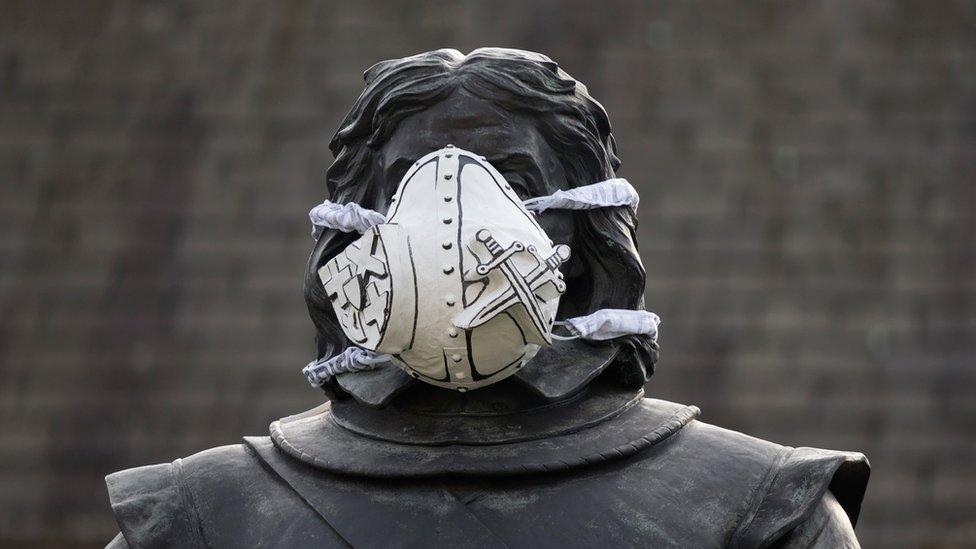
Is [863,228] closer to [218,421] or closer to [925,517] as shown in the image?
→ [925,517]

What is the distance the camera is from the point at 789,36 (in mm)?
9938

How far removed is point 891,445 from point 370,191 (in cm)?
571

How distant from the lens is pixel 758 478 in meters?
4.13

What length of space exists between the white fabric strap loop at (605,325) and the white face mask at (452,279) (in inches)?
6.4

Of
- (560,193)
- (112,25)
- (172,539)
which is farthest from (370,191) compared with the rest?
(112,25)

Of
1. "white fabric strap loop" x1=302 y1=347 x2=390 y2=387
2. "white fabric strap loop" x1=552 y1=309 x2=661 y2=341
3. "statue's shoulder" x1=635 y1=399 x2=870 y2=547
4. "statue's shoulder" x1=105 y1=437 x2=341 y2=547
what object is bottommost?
"statue's shoulder" x1=105 y1=437 x2=341 y2=547

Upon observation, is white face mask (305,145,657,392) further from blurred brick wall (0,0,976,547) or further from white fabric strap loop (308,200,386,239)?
blurred brick wall (0,0,976,547)

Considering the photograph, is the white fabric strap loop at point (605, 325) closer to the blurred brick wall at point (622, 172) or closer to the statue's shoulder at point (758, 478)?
the statue's shoulder at point (758, 478)

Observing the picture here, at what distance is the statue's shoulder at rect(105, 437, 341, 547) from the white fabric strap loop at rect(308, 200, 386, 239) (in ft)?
1.50

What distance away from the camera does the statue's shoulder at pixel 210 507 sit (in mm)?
4137

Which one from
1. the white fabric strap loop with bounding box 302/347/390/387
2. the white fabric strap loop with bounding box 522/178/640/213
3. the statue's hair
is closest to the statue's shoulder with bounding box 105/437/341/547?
the white fabric strap loop with bounding box 302/347/390/387

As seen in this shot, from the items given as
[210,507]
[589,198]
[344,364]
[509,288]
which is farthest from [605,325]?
[210,507]

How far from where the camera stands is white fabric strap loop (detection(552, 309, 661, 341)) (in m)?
4.21

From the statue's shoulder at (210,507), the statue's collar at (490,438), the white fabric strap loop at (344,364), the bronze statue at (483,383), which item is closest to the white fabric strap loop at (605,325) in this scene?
the bronze statue at (483,383)
